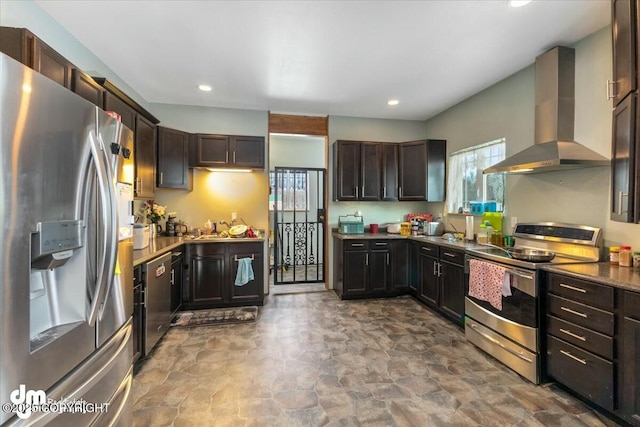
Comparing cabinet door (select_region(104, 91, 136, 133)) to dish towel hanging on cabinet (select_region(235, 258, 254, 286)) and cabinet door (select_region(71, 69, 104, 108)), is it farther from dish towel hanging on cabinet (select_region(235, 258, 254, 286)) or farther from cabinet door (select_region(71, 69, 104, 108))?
dish towel hanging on cabinet (select_region(235, 258, 254, 286))

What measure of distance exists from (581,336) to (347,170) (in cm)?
326

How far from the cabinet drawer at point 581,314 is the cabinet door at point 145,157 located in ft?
13.0

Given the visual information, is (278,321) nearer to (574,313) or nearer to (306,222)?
(306,222)

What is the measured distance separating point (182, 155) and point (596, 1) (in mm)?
4461

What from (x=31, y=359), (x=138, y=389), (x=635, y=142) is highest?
(x=635, y=142)

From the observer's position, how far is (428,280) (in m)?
3.78

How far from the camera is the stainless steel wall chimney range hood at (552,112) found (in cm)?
250

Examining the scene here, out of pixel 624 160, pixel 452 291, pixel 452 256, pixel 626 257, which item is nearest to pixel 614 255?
pixel 626 257

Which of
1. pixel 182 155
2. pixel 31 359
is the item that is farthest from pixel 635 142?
pixel 182 155

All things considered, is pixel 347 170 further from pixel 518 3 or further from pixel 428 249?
pixel 518 3

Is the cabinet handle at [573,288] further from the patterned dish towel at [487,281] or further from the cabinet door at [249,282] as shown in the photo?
the cabinet door at [249,282]

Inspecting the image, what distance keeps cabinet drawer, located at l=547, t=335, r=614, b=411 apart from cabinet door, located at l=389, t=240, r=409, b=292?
2173 millimetres

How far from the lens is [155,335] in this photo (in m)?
2.66

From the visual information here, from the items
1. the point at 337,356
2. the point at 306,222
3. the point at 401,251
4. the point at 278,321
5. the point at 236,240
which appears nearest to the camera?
the point at 337,356
